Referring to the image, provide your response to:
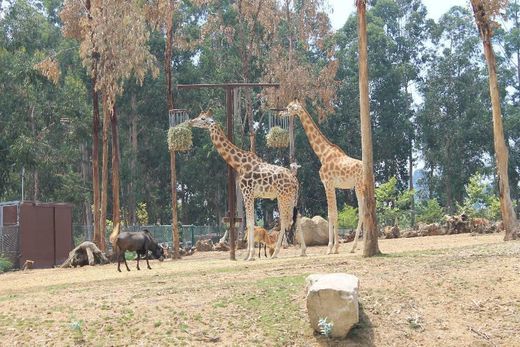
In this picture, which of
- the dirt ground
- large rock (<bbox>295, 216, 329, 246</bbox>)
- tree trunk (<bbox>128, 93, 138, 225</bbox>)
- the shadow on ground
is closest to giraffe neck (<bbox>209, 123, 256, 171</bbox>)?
the dirt ground

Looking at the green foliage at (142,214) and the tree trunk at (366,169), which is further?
the green foliage at (142,214)

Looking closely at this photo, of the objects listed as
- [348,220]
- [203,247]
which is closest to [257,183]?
[203,247]

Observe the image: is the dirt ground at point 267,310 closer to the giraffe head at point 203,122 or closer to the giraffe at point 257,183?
the giraffe at point 257,183

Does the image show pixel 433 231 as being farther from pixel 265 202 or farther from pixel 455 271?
pixel 265 202

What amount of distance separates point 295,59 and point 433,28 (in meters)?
21.6

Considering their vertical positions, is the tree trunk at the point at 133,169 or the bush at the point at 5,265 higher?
the tree trunk at the point at 133,169

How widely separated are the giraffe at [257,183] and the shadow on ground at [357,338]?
337 inches

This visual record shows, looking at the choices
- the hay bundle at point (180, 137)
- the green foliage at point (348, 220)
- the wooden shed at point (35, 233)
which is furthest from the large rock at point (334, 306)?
the green foliage at point (348, 220)

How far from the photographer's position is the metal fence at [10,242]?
27.2 m

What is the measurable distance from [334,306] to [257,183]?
9393 millimetres

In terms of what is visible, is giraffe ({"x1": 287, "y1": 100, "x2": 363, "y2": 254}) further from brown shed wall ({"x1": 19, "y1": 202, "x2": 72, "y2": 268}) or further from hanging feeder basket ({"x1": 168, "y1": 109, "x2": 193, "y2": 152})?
brown shed wall ({"x1": 19, "y1": 202, "x2": 72, "y2": 268})

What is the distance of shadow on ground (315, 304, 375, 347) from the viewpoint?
1063 cm

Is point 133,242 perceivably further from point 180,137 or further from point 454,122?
point 454,122

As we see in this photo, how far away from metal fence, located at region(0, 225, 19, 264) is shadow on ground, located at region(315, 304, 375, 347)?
1901 centimetres
